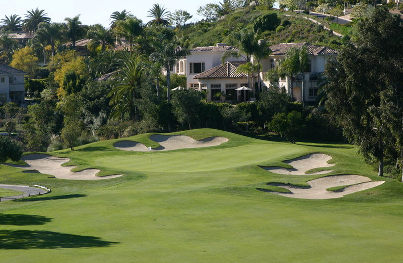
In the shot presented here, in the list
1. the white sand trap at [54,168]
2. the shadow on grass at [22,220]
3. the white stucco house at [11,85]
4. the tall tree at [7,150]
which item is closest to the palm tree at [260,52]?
the white sand trap at [54,168]

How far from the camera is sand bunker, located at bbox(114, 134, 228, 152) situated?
56.9m

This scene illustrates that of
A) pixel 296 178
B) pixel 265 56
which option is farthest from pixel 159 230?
pixel 265 56

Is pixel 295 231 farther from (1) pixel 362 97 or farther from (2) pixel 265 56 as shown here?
(2) pixel 265 56

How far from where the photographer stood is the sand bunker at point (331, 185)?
110 ft

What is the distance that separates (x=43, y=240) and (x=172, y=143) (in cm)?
3838

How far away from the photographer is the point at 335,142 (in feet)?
226

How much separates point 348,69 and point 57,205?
1973 cm

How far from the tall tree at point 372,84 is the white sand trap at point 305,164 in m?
4.59

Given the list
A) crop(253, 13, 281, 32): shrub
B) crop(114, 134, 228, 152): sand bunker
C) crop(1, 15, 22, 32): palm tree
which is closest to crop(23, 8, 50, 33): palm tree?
crop(1, 15, 22, 32): palm tree

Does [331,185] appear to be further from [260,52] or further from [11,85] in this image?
[11,85]

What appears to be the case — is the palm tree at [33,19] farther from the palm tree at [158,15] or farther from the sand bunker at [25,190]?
the sand bunker at [25,190]

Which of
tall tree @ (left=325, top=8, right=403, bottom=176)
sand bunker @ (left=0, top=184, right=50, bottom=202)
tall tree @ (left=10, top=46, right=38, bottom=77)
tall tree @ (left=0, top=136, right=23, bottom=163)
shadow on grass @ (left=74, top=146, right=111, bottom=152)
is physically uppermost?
tall tree @ (left=10, top=46, right=38, bottom=77)

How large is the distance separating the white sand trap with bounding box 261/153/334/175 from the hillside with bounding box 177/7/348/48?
49.9m

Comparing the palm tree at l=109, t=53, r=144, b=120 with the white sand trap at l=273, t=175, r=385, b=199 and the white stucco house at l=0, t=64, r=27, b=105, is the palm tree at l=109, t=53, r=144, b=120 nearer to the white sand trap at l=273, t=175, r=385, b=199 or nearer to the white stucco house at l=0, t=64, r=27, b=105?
the white stucco house at l=0, t=64, r=27, b=105
